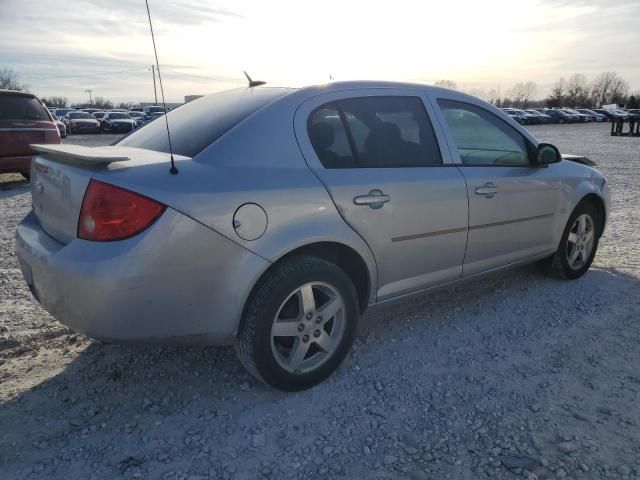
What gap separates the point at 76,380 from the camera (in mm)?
2916

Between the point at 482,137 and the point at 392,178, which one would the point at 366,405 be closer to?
the point at 392,178

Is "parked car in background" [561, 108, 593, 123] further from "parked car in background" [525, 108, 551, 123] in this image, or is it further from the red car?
the red car

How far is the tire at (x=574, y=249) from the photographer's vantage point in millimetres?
4418

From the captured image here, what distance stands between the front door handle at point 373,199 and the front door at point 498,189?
783 mm

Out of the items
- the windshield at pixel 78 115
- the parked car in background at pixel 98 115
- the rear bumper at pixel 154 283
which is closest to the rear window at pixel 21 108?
the rear bumper at pixel 154 283

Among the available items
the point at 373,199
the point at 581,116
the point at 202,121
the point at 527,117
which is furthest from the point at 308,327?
the point at 581,116

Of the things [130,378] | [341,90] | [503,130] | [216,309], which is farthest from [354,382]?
[503,130]

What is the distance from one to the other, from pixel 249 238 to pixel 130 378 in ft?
3.92

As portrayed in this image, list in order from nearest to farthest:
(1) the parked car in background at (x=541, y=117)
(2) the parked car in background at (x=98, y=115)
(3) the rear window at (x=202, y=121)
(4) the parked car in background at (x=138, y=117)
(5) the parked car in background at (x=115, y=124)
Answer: (3) the rear window at (x=202, y=121) → (5) the parked car in background at (x=115, y=124) → (2) the parked car in background at (x=98, y=115) → (4) the parked car in background at (x=138, y=117) → (1) the parked car in background at (x=541, y=117)

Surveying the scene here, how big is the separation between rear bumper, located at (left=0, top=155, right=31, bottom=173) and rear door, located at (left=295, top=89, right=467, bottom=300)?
26.8 ft

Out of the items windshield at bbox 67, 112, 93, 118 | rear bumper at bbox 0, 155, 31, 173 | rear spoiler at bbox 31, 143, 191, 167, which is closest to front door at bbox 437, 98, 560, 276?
rear spoiler at bbox 31, 143, 191, 167

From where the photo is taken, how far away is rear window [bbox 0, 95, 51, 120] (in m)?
8.90

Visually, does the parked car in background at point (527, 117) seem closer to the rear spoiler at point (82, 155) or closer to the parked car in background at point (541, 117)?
the parked car in background at point (541, 117)

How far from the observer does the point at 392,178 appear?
3012 mm
